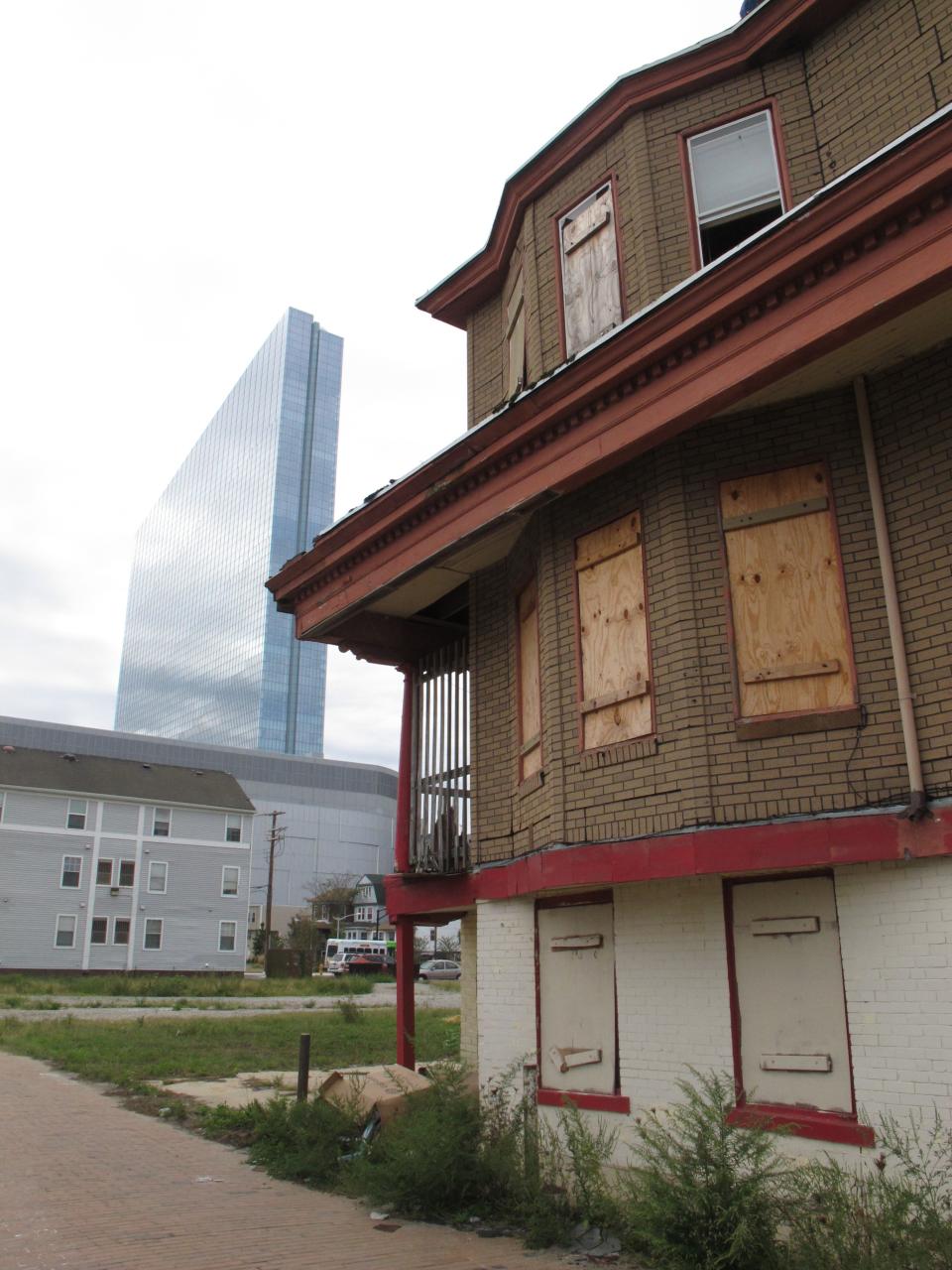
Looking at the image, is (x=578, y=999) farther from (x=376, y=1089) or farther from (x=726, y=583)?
(x=726, y=583)

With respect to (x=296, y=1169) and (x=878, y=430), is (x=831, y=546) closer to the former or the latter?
(x=878, y=430)

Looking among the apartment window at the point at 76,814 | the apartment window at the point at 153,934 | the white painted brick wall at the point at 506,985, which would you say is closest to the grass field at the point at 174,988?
the apartment window at the point at 153,934

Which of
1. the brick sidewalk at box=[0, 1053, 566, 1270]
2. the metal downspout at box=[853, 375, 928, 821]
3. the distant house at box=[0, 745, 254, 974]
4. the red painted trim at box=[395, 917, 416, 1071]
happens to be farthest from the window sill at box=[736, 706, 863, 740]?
the distant house at box=[0, 745, 254, 974]

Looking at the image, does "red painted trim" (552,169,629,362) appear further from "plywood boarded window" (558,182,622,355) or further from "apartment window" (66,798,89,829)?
"apartment window" (66,798,89,829)

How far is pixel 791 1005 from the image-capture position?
6.71 meters

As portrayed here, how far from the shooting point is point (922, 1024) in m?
6.01

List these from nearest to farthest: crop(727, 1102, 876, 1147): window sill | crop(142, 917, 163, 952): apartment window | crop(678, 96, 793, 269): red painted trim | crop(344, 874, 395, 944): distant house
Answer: crop(727, 1102, 876, 1147): window sill → crop(678, 96, 793, 269): red painted trim → crop(142, 917, 163, 952): apartment window → crop(344, 874, 395, 944): distant house

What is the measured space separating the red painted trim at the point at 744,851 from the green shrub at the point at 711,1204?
1455mm

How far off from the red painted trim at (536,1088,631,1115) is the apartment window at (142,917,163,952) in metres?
47.0

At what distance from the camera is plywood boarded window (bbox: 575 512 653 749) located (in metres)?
7.91

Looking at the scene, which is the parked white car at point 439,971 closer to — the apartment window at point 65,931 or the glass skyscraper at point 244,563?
the apartment window at point 65,931

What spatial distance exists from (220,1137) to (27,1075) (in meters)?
6.40

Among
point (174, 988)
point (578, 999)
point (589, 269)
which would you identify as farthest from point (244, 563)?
point (578, 999)

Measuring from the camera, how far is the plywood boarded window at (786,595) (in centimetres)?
705
